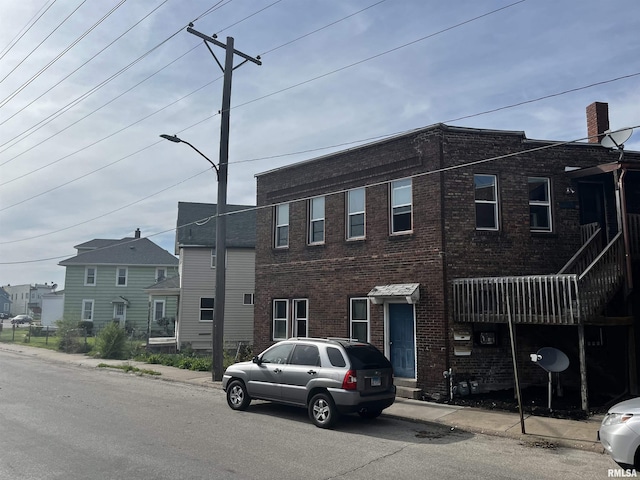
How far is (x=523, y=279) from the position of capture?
11.9 meters

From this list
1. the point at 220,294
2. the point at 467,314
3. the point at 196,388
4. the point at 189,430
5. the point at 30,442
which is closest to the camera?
the point at 30,442

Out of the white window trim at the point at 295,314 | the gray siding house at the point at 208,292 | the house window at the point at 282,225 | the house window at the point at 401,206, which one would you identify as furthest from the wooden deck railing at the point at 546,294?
the gray siding house at the point at 208,292

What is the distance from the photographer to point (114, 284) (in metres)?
41.5

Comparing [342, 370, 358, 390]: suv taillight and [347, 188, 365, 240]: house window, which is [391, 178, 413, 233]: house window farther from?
[342, 370, 358, 390]: suv taillight

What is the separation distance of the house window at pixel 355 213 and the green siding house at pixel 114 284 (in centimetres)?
2750

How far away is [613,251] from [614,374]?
3642mm

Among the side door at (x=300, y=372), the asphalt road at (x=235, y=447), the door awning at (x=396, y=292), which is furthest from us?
the door awning at (x=396, y=292)

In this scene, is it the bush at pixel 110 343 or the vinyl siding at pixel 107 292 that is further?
the vinyl siding at pixel 107 292

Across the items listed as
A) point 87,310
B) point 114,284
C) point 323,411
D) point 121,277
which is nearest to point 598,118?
point 323,411

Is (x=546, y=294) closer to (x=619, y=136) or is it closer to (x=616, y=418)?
(x=619, y=136)

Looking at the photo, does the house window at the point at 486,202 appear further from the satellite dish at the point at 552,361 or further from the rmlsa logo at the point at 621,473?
the rmlsa logo at the point at 621,473

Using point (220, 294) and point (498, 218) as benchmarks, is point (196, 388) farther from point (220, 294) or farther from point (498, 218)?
point (498, 218)

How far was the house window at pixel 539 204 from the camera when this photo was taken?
14227mm

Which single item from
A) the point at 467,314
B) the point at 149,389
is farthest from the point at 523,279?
the point at 149,389
